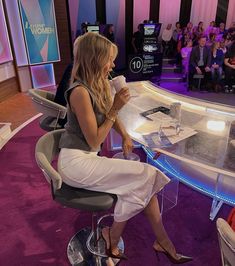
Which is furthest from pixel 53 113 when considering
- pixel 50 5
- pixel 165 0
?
pixel 165 0

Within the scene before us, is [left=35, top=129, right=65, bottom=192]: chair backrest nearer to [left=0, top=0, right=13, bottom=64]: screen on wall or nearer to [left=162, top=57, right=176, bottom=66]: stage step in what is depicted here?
[left=0, top=0, right=13, bottom=64]: screen on wall

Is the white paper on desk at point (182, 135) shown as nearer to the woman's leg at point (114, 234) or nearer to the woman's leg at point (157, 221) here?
the woman's leg at point (157, 221)

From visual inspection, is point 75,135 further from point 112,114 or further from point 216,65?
point 216,65

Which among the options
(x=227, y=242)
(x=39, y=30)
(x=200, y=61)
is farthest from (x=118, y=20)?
(x=227, y=242)

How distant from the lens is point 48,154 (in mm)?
1432

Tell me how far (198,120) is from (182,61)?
18.3 feet

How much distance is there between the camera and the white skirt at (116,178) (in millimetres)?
1326

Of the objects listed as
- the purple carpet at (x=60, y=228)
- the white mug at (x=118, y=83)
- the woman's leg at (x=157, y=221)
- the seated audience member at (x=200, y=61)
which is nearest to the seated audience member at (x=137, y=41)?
the seated audience member at (x=200, y=61)

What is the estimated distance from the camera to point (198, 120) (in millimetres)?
1913

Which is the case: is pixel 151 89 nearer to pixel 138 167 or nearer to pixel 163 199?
pixel 163 199

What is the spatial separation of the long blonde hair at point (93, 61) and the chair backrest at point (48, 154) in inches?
13.5

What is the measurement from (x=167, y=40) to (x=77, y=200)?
7.64 m

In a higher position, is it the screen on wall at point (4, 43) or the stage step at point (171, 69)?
the screen on wall at point (4, 43)

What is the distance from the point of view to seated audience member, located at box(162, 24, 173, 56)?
26.3 feet
